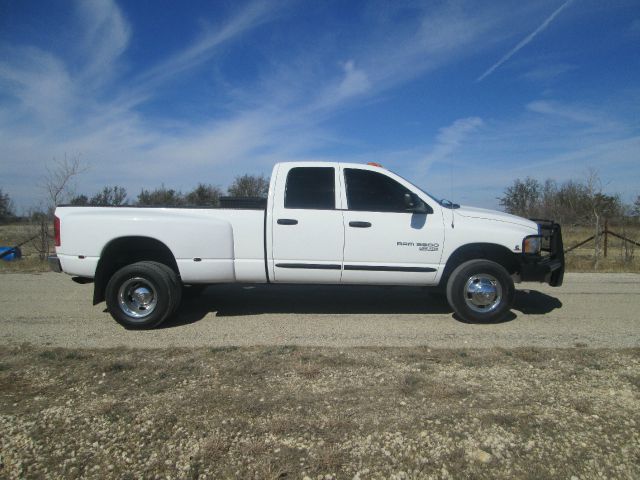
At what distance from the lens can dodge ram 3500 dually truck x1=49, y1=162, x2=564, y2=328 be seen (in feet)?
16.1

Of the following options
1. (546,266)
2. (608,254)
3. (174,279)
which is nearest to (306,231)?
(174,279)

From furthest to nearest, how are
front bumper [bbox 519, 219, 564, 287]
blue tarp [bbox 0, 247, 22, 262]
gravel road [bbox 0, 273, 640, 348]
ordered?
blue tarp [bbox 0, 247, 22, 262] < front bumper [bbox 519, 219, 564, 287] < gravel road [bbox 0, 273, 640, 348]

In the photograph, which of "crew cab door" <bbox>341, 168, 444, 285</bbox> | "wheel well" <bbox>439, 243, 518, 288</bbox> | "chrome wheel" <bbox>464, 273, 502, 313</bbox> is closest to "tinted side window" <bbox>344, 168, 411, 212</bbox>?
"crew cab door" <bbox>341, 168, 444, 285</bbox>

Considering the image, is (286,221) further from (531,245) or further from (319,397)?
(531,245)

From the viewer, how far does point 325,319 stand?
532 centimetres

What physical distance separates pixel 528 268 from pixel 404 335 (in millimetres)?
1971

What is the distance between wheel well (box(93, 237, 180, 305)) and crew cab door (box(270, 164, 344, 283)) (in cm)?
145

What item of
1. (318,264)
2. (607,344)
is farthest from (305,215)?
(607,344)

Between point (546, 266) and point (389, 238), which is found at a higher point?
point (389, 238)

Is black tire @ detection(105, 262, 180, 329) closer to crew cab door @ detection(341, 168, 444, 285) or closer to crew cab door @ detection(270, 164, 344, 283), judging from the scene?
crew cab door @ detection(270, 164, 344, 283)

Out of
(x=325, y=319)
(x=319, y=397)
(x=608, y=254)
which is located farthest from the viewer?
(x=608, y=254)

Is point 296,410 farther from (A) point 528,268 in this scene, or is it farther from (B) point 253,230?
(A) point 528,268

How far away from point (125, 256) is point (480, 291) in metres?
4.73

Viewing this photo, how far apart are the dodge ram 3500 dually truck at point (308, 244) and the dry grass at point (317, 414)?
117 cm
